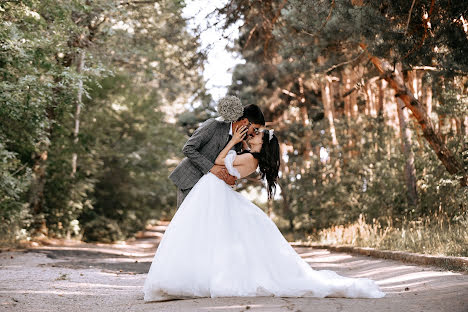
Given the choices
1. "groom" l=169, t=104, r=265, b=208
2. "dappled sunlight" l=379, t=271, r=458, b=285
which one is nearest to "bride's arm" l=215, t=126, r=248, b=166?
"groom" l=169, t=104, r=265, b=208

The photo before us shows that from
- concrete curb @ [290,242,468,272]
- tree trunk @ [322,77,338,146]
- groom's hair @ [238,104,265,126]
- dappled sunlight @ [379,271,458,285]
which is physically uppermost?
tree trunk @ [322,77,338,146]

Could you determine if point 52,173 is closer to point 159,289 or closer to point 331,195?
point 331,195

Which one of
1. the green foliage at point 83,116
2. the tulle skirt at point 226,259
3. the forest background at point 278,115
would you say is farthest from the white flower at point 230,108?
the green foliage at point 83,116

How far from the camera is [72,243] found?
22578 millimetres

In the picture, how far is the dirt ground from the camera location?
6.07 metres

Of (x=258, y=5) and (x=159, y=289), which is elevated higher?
(x=258, y=5)

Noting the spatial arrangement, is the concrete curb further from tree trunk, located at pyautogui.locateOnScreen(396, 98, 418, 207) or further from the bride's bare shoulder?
the bride's bare shoulder

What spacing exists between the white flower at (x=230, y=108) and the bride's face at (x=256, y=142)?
393mm

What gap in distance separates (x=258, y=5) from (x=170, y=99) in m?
33.0

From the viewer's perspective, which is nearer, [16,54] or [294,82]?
[16,54]

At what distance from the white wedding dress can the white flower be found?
472 millimetres

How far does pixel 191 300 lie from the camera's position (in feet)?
21.3

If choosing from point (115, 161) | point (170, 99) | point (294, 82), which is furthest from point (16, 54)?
point (170, 99)

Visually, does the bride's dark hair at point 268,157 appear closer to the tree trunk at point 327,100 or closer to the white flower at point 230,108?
the white flower at point 230,108
